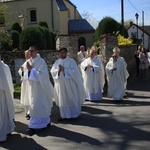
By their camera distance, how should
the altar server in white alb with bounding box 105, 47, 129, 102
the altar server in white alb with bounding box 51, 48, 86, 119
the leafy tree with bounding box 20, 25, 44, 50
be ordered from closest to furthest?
the altar server in white alb with bounding box 51, 48, 86, 119 < the altar server in white alb with bounding box 105, 47, 129, 102 < the leafy tree with bounding box 20, 25, 44, 50

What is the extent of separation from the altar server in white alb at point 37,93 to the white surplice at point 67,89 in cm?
92

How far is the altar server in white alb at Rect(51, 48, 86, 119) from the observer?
9594mm

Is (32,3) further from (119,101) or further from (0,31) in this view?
(119,101)

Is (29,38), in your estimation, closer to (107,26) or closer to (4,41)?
(4,41)

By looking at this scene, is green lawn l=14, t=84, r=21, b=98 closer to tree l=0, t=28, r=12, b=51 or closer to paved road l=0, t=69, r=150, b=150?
paved road l=0, t=69, r=150, b=150

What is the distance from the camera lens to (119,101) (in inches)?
501

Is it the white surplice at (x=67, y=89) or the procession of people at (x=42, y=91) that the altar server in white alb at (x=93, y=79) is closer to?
the procession of people at (x=42, y=91)

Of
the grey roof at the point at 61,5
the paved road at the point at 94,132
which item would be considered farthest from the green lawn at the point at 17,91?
the grey roof at the point at 61,5

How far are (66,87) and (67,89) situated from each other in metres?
0.06

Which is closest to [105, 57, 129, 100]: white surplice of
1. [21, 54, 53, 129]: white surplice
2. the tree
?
[21, 54, 53, 129]: white surplice

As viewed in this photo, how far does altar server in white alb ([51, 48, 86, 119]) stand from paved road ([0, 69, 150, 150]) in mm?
326

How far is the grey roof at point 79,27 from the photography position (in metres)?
45.4

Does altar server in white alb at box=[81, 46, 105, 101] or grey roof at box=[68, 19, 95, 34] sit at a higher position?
grey roof at box=[68, 19, 95, 34]

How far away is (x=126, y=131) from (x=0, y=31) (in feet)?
52.5
